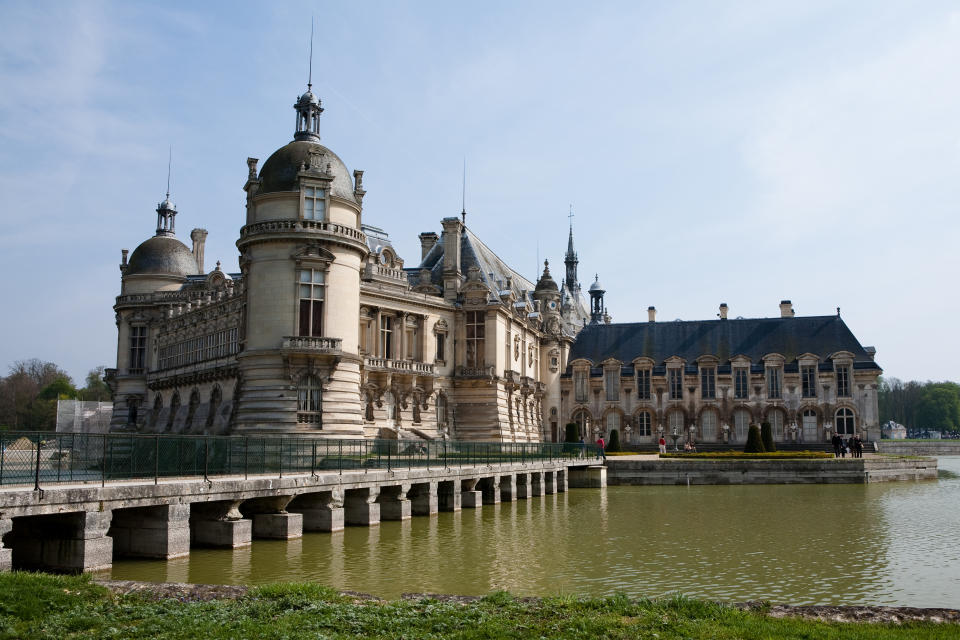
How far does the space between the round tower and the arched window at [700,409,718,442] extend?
39.8m

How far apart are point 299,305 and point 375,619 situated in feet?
98.3

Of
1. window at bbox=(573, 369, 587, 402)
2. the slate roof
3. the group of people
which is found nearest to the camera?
the group of people

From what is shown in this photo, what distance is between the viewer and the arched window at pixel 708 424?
2837 inches

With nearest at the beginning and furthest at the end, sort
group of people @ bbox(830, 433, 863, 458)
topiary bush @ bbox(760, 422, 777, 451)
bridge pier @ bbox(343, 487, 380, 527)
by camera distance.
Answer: bridge pier @ bbox(343, 487, 380, 527), group of people @ bbox(830, 433, 863, 458), topiary bush @ bbox(760, 422, 777, 451)

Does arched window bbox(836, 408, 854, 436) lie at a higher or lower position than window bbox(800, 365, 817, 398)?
lower

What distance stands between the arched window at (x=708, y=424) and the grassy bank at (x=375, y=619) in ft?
203

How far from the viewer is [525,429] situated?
215 feet

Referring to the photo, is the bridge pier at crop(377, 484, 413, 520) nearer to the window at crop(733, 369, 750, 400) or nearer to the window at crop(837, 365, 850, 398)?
the window at crop(733, 369, 750, 400)

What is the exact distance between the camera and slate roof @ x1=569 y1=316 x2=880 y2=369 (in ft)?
235

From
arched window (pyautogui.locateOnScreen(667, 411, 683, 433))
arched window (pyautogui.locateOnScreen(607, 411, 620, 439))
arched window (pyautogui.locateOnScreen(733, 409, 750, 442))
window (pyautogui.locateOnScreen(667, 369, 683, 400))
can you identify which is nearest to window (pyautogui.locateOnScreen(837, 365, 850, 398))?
arched window (pyautogui.locateOnScreen(733, 409, 750, 442))

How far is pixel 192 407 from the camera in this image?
53062mm

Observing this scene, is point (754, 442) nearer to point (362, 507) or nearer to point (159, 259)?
point (362, 507)

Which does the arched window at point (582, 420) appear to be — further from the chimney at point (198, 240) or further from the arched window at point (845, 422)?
the chimney at point (198, 240)

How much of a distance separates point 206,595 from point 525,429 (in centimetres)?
5339
